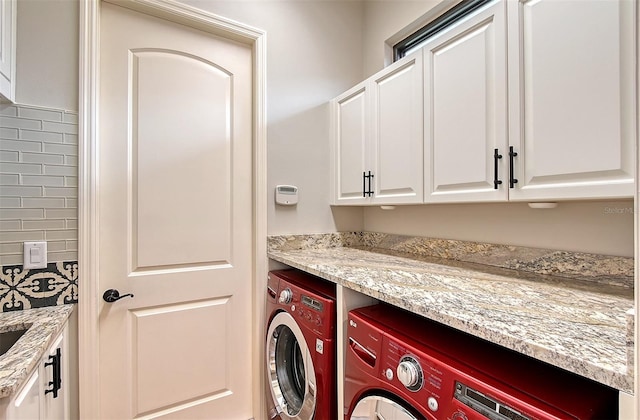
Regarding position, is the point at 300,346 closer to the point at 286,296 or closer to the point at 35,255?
the point at 286,296

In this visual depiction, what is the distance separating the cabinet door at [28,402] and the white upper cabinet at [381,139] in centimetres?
156

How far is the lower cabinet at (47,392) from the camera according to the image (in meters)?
0.77

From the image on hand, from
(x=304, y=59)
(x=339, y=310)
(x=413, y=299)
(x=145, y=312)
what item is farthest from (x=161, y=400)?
(x=304, y=59)

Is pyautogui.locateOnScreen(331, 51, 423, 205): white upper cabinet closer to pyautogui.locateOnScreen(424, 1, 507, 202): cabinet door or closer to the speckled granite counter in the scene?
pyautogui.locateOnScreen(424, 1, 507, 202): cabinet door

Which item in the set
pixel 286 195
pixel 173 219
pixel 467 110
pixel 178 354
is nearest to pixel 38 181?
pixel 173 219

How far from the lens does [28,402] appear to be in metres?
0.86

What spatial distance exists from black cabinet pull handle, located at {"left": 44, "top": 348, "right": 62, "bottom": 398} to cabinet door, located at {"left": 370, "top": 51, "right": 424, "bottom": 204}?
1.60 m

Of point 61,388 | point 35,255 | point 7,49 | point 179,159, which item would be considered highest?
point 7,49

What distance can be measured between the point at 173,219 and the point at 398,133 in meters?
1.32

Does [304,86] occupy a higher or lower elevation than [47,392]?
higher

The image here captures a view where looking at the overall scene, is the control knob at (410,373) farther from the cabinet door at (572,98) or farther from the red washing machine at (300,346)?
the cabinet door at (572,98)

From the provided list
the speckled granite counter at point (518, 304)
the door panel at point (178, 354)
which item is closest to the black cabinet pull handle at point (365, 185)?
the speckled granite counter at point (518, 304)

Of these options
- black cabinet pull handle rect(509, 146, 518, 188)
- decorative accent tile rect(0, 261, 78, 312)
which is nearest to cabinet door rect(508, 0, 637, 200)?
black cabinet pull handle rect(509, 146, 518, 188)

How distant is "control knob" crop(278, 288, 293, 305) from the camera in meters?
1.49
